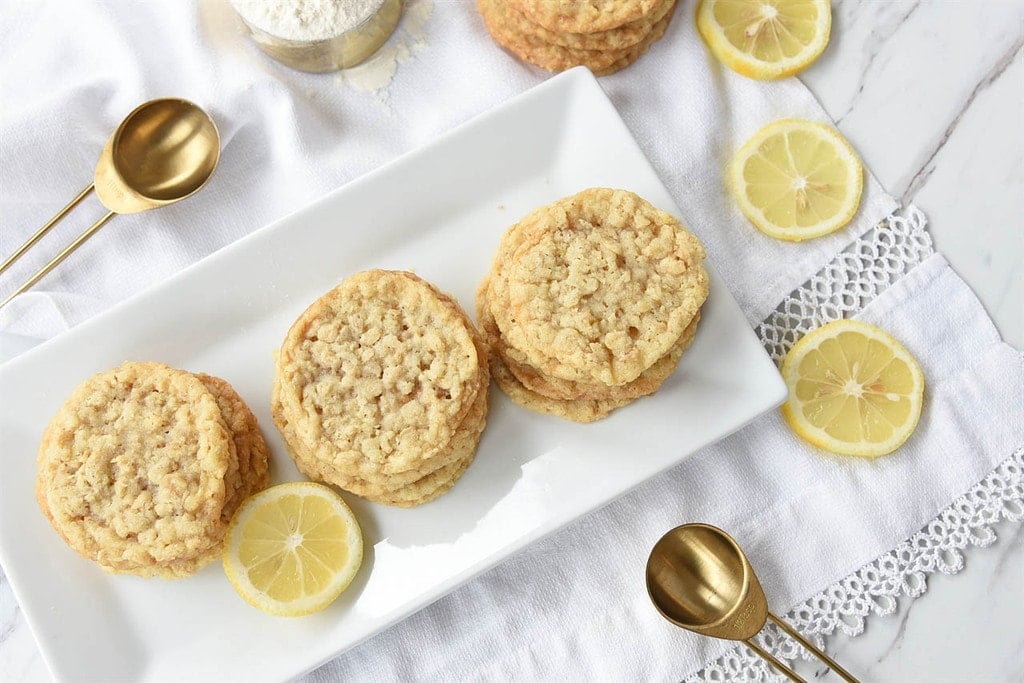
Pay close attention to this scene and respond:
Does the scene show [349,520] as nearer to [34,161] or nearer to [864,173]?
[34,161]

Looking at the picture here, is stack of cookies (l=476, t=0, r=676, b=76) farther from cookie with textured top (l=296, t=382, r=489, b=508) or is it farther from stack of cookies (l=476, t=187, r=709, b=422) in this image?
cookie with textured top (l=296, t=382, r=489, b=508)

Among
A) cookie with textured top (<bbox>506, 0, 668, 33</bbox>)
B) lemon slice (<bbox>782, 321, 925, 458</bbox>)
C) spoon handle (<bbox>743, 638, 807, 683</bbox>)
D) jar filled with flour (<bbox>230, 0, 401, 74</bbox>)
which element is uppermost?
jar filled with flour (<bbox>230, 0, 401, 74</bbox>)

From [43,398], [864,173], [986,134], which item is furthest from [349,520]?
[986,134]

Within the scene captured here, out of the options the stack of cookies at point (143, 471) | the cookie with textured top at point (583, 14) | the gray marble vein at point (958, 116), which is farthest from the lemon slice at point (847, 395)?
the stack of cookies at point (143, 471)

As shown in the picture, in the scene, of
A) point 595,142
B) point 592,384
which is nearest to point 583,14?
point 595,142

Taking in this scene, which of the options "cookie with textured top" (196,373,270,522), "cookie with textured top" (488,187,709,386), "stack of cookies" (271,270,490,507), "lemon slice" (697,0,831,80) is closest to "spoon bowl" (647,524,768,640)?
"cookie with textured top" (488,187,709,386)

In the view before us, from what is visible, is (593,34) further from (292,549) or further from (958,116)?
(292,549)

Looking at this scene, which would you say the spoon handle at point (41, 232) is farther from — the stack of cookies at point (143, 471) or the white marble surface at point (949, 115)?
the white marble surface at point (949, 115)
